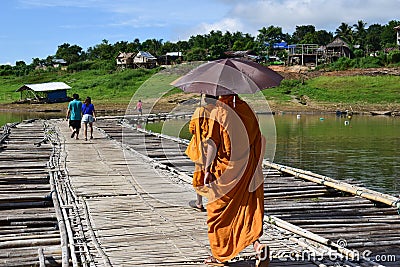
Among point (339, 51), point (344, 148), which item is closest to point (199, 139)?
point (344, 148)

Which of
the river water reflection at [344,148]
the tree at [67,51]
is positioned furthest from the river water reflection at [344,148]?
the tree at [67,51]

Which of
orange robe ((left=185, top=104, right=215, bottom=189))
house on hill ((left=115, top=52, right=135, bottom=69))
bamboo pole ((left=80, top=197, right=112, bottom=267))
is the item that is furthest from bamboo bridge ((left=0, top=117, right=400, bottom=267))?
house on hill ((left=115, top=52, right=135, bottom=69))

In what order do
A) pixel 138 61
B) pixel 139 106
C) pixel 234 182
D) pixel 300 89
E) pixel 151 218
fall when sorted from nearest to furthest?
pixel 234 182 → pixel 151 218 → pixel 139 106 → pixel 300 89 → pixel 138 61

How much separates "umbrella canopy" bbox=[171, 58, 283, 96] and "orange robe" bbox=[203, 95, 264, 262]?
0.34 ft

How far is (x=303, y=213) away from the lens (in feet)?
22.5

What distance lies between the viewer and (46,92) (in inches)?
1695

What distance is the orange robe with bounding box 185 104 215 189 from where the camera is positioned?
15.1 feet

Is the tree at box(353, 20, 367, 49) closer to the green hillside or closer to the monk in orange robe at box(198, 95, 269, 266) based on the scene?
the green hillside

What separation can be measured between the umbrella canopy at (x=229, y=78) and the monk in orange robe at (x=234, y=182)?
96 millimetres

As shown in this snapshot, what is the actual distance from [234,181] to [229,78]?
2.72 feet

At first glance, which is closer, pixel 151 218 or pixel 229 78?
pixel 229 78

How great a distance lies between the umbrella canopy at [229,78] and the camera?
445 centimetres

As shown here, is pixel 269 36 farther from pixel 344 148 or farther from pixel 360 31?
pixel 344 148

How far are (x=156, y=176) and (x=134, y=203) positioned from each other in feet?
6.52
